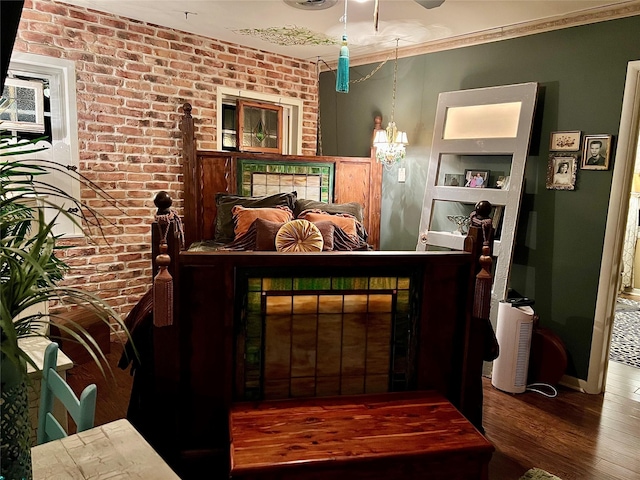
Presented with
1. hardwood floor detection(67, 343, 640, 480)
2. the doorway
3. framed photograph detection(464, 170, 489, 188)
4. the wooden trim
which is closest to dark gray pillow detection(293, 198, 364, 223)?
the wooden trim

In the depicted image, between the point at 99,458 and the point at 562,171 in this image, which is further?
the point at 562,171

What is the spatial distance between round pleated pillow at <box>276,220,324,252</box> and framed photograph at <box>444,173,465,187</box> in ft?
4.09

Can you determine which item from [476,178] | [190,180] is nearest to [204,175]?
[190,180]

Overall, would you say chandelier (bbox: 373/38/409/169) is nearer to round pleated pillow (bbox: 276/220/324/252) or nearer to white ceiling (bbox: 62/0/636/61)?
white ceiling (bbox: 62/0/636/61)

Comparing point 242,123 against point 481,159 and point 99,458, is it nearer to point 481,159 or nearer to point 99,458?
point 481,159

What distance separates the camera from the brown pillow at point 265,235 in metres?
3.48

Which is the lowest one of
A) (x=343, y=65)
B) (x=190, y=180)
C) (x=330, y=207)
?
(x=330, y=207)

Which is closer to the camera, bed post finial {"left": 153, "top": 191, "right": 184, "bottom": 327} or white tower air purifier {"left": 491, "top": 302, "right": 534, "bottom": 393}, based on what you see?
bed post finial {"left": 153, "top": 191, "right": 184, "bottom": 327}

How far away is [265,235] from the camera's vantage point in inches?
138

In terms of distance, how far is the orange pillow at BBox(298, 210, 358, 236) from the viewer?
3951 mm

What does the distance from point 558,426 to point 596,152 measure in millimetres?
1746

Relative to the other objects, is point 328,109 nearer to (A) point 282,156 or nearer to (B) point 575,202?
(A) point 282,156

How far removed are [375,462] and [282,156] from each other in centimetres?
321

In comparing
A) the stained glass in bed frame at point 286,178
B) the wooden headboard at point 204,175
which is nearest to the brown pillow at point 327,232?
the stained glass in bed frame at point 286,178
